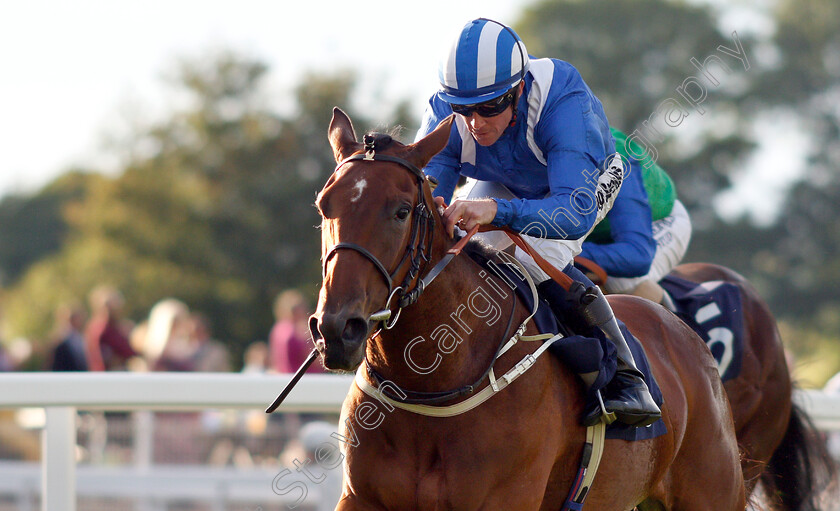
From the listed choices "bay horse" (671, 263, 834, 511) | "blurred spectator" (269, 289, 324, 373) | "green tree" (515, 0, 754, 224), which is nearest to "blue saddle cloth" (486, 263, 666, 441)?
"bay horse" (671, 263, 834, 511)

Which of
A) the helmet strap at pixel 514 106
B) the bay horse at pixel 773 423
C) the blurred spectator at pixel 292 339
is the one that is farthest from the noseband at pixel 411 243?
the blurred spectator at pixel 292 339

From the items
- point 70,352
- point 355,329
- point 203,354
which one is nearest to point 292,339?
point 203,354

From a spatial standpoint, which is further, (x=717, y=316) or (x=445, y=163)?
(x=717, y=316)

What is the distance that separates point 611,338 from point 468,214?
86 centimetres

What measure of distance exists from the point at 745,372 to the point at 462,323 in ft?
9.19

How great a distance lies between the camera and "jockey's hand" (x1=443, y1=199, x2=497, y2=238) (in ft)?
10.4

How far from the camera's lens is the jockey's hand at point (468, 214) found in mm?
3180

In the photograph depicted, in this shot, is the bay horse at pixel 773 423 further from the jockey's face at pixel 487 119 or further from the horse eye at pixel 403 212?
the horse eye at pixel 403 212

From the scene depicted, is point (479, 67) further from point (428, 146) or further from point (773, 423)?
point (773, 423)

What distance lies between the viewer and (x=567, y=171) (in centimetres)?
353

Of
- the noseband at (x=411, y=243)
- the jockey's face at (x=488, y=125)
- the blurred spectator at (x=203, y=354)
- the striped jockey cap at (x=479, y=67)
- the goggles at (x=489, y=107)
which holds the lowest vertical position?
the blurred spectator at (x=203, y=354)

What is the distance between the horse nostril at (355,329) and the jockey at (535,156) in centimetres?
57

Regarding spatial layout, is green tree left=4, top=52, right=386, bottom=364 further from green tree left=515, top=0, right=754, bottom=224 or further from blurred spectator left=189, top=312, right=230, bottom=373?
blurred spectator left=189, top=312, right=230, bottom=373

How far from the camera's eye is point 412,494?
10.1 ft
